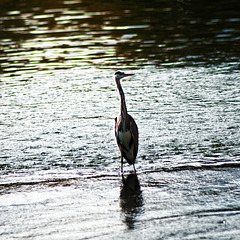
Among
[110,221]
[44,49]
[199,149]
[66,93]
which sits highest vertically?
[110,221]

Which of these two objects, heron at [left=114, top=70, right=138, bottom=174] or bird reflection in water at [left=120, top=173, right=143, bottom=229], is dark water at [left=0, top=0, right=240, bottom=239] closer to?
bird reflection in water at [left=120, top=173, right=143, bottom=229]

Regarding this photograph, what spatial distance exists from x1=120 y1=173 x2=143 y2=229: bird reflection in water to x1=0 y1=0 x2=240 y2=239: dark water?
2 cm

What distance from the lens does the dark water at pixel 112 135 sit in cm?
691

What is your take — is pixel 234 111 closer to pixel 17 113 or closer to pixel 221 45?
pixel 17 113

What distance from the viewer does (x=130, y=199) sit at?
7594 mm

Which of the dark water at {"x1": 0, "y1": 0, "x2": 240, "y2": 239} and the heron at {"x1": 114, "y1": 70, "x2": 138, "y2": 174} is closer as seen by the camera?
the dark water at {"x1": 0, "y1": 0, "x2": 240, "y2": 239}

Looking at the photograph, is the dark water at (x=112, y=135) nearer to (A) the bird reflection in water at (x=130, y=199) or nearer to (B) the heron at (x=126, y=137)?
(A) the bird reflection in water at (x=130, y=199)

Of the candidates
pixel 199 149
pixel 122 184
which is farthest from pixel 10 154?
pixel 199 149

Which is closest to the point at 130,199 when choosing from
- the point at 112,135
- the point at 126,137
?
the point at 126,137

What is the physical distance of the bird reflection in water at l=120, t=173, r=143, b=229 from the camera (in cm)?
697

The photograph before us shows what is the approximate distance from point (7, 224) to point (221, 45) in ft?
47.8

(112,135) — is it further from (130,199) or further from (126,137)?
(130,199)

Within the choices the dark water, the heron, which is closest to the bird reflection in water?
the dark water

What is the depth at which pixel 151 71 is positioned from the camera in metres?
16.6
